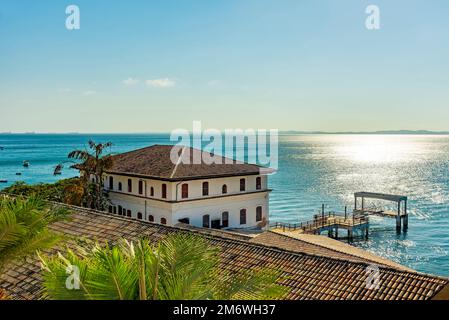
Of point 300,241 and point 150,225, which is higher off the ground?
point 150,225

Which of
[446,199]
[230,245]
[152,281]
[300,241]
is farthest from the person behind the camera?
[446,199]

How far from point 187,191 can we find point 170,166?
326 cm

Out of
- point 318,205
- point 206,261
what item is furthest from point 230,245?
point 318,205

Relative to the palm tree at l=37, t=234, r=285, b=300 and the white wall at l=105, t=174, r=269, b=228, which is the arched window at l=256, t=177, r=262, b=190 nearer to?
the white wall at l=105, t=174, r=269, b=228

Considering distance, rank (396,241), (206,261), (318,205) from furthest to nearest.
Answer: (318,205) → (396,241) → (206,261)

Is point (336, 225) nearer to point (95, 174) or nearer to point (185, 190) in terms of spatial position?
point (185, 190)

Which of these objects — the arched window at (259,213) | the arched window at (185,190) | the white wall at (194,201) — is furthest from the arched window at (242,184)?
the arched window at (185,190)

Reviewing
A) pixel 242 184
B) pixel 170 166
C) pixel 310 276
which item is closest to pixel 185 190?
pixel 170 166

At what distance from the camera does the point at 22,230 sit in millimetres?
9641

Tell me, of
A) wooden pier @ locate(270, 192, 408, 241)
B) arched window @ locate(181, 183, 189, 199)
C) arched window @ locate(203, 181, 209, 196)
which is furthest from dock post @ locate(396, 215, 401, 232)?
arched window @ locate(181, 183, 189, 199)

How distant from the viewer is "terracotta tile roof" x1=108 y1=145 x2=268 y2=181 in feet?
135

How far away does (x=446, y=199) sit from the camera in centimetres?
8562
